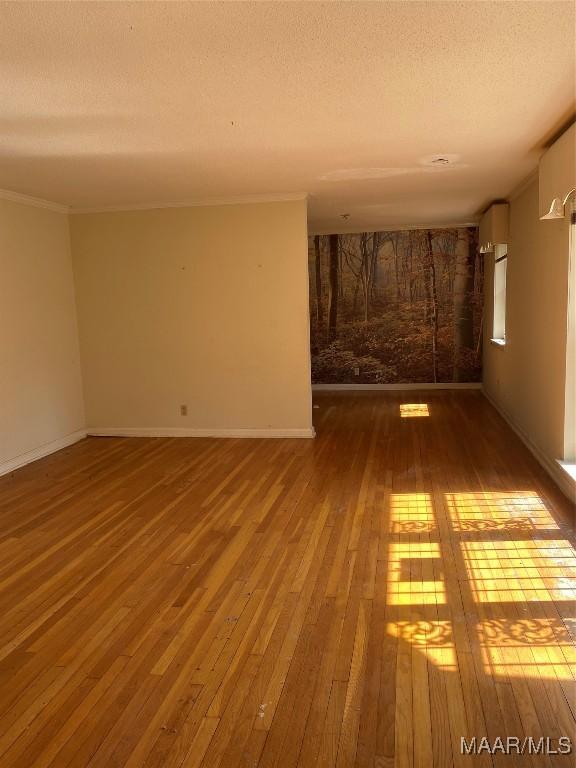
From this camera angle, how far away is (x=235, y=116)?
3334 mm

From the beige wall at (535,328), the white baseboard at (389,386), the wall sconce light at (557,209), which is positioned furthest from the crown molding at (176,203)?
the white baseboard at (389,386)

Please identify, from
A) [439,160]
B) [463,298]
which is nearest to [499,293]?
[463,298]

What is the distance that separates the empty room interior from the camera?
2.14 meters

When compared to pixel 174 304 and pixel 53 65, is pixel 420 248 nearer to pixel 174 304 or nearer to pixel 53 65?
pixel 174 304

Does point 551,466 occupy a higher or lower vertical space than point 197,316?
lower

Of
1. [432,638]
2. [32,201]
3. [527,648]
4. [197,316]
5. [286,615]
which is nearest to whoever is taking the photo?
[527,648]

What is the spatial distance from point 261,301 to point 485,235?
324cm

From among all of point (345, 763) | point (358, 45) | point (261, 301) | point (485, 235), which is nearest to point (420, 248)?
point (485, 235)

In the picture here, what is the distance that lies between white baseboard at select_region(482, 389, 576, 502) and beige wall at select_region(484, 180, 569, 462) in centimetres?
3

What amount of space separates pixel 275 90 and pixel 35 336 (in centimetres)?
388

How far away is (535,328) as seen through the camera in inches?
206

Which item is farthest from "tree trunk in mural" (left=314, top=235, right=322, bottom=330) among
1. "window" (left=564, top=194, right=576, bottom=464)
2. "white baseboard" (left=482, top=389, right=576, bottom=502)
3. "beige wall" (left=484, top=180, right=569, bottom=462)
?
"window" (left=564, top=194, right=576, bottom=464)

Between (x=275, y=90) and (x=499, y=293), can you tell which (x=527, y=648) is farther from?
(x=499, y=293)

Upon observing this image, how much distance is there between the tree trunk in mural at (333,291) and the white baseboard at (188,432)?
339cm
